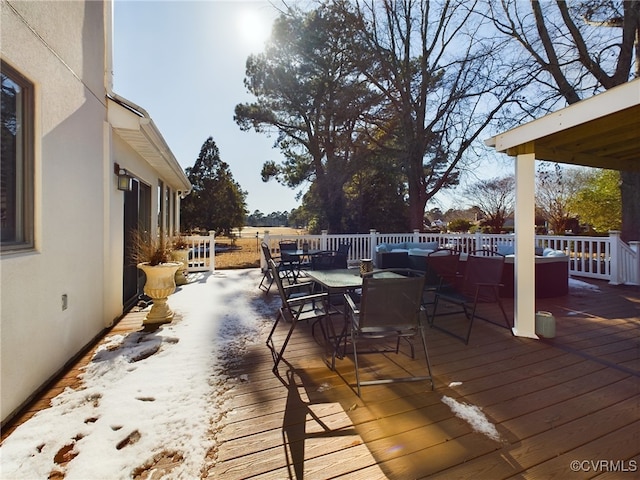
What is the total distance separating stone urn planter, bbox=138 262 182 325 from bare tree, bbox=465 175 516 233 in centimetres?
1258

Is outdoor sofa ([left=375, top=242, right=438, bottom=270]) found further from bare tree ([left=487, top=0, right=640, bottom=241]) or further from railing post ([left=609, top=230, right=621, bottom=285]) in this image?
bare tree ([left=487, top=0, right=640, bottom=241])

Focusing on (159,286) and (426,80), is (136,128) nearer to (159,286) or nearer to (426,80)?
Answer: (159,286)

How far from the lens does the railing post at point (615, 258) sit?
6.14m

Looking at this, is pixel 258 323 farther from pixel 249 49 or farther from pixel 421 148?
pixel 249 49

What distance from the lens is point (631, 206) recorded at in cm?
753

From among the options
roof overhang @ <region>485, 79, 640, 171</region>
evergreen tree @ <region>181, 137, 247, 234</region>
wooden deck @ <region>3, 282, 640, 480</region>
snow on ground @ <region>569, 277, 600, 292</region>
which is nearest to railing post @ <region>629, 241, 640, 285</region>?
snow on ground @ <region>569, 277, 600, 292</region>

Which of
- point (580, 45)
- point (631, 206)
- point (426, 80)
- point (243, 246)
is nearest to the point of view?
point (631, 206)

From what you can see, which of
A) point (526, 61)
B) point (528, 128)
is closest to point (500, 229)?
point (526, 61)

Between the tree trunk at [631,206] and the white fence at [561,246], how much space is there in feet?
2.08

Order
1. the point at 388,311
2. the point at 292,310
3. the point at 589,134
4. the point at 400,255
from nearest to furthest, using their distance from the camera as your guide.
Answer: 1. the point at 388,311
2. the point at 292,310
3. the point at 589,134
4. the point at 400,255

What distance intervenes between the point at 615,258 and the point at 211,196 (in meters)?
15.6

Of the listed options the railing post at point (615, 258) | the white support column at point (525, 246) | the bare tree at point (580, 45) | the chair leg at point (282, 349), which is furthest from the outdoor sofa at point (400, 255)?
the bare tree at point (580, 45)

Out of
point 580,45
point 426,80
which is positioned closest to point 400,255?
point 426,80

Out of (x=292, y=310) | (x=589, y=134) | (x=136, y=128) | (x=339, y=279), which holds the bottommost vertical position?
(x=292, y=310)
